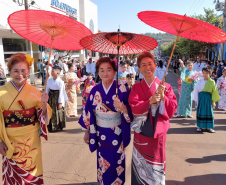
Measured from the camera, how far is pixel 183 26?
2.06 meters

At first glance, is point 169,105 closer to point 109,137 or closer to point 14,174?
point 109,137

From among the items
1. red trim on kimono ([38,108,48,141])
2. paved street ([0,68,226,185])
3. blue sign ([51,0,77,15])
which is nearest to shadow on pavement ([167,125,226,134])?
paved street ([0,68,226,185])

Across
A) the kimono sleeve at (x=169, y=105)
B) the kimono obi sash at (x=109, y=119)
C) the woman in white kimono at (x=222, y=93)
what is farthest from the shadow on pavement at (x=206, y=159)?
the woman in white kimono at (x=222, y=93)

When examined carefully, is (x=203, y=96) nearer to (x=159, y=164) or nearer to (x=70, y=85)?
(x=159, y=164)

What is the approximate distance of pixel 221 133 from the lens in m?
4.72

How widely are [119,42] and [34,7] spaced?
12.5 m

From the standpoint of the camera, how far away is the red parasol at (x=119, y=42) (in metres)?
2.24

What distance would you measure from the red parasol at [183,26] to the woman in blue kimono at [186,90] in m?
3.83

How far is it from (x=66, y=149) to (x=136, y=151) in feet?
6.62

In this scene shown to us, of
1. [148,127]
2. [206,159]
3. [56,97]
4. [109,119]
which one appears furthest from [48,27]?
[206,159]

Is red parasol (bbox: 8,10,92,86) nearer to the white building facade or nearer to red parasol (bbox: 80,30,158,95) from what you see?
red parasol (bbox: 80,30,158,95)

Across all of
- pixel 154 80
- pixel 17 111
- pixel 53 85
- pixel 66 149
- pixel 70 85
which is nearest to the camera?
pixel 17 111

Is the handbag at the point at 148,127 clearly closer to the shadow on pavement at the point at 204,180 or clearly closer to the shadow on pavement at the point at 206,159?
the shadow on pavement at the point at 204,180

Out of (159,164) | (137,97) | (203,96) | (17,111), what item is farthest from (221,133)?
(17,111)
